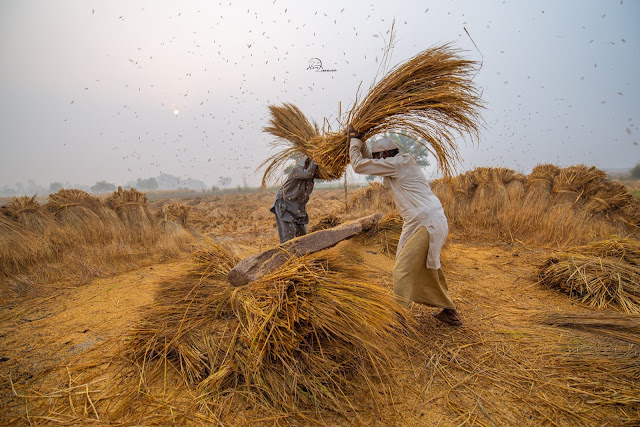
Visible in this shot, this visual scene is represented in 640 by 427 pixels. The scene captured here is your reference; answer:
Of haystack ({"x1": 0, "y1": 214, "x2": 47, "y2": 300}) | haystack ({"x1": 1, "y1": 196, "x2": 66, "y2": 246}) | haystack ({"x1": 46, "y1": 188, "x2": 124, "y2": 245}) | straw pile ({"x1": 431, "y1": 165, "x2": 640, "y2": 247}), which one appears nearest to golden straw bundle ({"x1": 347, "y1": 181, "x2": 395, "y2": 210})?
straw pile ({"x1": 431, "y1": 165, "x2": 640, "y2": 247})

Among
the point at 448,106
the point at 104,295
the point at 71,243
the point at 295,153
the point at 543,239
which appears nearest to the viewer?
the point at 448,106

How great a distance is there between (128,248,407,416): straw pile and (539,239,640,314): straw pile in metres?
2.42

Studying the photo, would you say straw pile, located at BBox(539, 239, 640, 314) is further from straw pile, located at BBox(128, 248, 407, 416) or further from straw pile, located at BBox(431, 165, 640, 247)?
straw pile, located at BBox(128, 248, 407, 416)

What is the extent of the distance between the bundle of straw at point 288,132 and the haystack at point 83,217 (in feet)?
9.99

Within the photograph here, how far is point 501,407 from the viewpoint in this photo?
5.42ft

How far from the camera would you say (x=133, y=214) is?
5328 mm

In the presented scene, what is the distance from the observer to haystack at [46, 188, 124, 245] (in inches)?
176

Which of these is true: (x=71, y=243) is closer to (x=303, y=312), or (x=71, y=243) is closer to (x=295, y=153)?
(x=295, y=153)

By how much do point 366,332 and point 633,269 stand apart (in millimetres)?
3228

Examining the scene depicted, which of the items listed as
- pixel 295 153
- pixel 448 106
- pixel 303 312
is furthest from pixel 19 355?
pixel 448 106

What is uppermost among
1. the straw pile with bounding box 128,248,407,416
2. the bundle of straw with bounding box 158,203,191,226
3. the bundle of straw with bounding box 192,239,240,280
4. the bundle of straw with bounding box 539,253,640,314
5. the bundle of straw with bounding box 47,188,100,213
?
the bundle of straw with bounding box 47,188,100,213

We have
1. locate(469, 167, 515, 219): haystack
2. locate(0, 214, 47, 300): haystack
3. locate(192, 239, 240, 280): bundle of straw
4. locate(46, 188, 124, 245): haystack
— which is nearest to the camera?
locate(192, 239, 240, 280): bundle of straw

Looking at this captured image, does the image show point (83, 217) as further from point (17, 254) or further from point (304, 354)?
point (304, 354)

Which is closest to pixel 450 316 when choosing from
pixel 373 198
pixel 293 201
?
pixel 293 201
